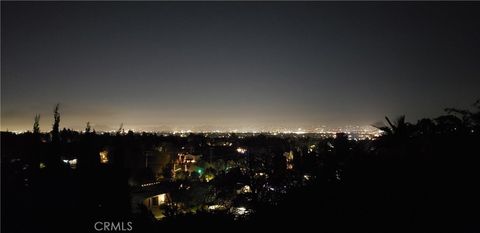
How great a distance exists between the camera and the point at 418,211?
5715mm

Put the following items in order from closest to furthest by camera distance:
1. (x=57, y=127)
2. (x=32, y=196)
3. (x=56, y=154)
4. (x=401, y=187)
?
1. (x=401, y=187)
2. (x=32, y=196)
3. (x=56, y=154)
4. (x=57, y=127)

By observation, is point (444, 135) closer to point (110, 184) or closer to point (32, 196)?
point (110, 184)

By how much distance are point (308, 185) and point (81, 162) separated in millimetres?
11048

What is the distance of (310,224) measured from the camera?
5906 millimetres

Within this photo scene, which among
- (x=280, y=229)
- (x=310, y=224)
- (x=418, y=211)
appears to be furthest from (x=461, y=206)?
(x=280, y=229)

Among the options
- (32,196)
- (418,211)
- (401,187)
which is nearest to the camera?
(418,211)

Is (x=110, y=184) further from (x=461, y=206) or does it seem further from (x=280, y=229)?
(x=461, y=206)

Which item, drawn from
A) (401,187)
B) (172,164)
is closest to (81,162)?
(401,187)

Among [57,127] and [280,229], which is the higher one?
[57,127]

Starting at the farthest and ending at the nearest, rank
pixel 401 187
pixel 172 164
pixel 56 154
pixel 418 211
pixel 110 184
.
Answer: pixel 172 164 < pixel 56 154 < pixel 110 184 < pixel 401 187 < pixel 418 211

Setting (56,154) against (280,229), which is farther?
(56,154)

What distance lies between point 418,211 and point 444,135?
3.58 meters

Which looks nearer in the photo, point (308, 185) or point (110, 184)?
point (308, 185)

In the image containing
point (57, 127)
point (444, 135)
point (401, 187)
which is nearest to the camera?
point (401, 187)
